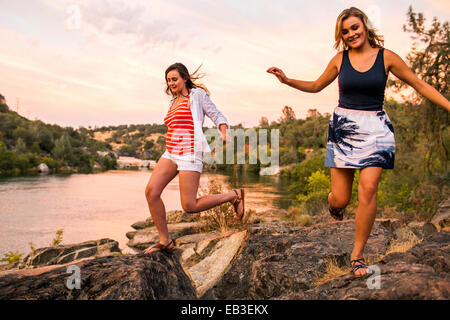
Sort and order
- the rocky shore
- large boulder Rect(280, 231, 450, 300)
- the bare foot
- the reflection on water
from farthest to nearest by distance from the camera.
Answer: the reflection on water, the bare foot, the rocky shore, large boulder Rect(280, 231, 450, 300)

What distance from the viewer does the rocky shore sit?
9.92ft

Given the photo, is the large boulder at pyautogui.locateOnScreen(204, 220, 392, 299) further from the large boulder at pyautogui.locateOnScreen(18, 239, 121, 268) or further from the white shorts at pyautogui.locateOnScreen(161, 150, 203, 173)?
the large boulder at pyautogui.locateOnScreen(18, 239, 121, 268)

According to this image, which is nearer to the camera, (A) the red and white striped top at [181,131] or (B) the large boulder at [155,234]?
(A) the red and white striped top at [181,131]

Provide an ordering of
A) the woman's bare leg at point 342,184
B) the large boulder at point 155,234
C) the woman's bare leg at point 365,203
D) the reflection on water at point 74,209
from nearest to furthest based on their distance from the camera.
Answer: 1. the woman's bare leg at point 365,203
2. the woman's bare leg at point 342,184
3. the large boulder at point 155,234
4. the reflection on water at point 74,209

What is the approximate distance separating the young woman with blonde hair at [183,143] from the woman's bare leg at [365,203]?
156 centimetres

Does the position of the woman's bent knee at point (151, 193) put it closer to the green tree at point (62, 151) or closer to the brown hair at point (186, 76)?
the brown hair at point (186, 76)

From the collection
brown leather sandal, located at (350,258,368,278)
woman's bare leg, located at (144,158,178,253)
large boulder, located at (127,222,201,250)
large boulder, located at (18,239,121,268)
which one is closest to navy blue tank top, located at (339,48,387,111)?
brown leather sandal, located at (350,258,368,278)

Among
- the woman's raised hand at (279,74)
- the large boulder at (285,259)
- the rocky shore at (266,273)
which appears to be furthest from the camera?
the large boulder at (285,259)

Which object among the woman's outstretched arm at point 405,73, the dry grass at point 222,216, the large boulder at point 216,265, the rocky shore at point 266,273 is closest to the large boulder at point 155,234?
the dry grass at point 222,216

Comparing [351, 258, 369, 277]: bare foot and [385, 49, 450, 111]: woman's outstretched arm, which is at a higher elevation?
[385, 49, 450, 111]: woman's outstretched arm

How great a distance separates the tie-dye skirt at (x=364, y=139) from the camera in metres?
3.42

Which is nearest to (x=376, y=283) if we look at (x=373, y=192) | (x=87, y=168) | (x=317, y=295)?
(x=317, y=295)

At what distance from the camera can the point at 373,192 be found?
134 inches
